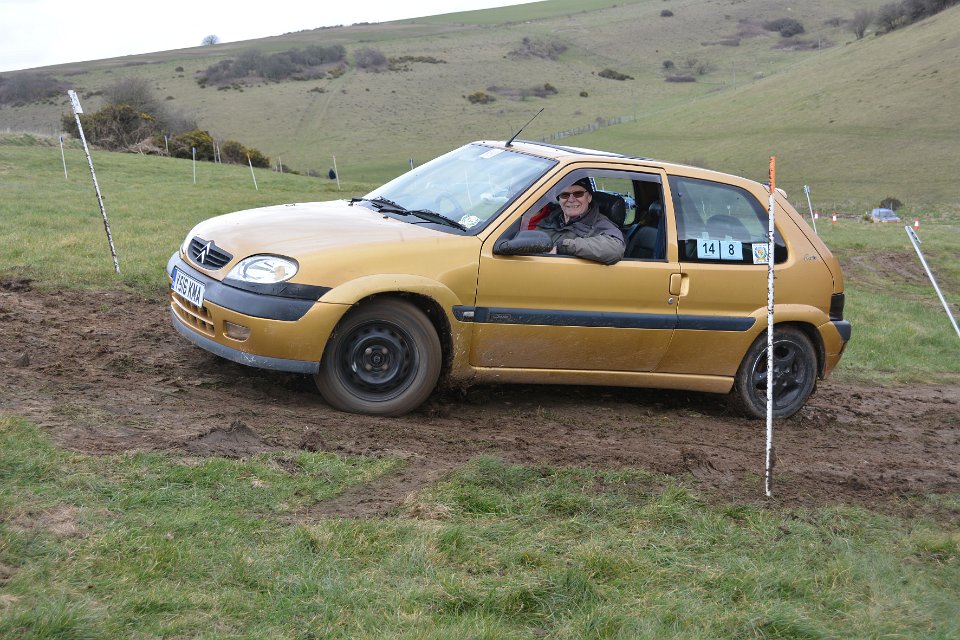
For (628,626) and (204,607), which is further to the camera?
(628,626)

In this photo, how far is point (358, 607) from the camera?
373 centimetres

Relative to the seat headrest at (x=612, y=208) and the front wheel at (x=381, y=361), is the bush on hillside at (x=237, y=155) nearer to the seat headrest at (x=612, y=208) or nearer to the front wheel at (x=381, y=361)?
→ the seat headrest at (x=612, y=208)

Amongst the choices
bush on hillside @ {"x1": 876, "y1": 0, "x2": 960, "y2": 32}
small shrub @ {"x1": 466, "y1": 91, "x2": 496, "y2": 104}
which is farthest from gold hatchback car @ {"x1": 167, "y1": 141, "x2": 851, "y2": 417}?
bush on hillside @ {"x1": 876, "y1": 0, "x2": 960, "y2": 32}

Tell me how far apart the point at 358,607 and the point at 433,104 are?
256 ft

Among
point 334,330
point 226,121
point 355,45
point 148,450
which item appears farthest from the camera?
point 355,45

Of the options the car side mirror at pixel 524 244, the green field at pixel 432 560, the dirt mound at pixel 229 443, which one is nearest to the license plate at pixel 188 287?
the dirt mound at pixel 229 443

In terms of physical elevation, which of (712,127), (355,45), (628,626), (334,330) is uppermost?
(355,45)

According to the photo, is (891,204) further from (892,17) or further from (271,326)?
(892,17)

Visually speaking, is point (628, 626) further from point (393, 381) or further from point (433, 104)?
point (433, 104)

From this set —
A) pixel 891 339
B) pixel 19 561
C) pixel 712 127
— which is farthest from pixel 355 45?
pixel 19 561

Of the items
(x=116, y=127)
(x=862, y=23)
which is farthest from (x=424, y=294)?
(x=862, y=23)

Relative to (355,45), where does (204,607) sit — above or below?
below

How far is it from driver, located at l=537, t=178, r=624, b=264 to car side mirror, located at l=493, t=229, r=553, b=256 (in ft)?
0.53

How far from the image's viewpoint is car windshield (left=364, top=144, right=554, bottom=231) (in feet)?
22.7
